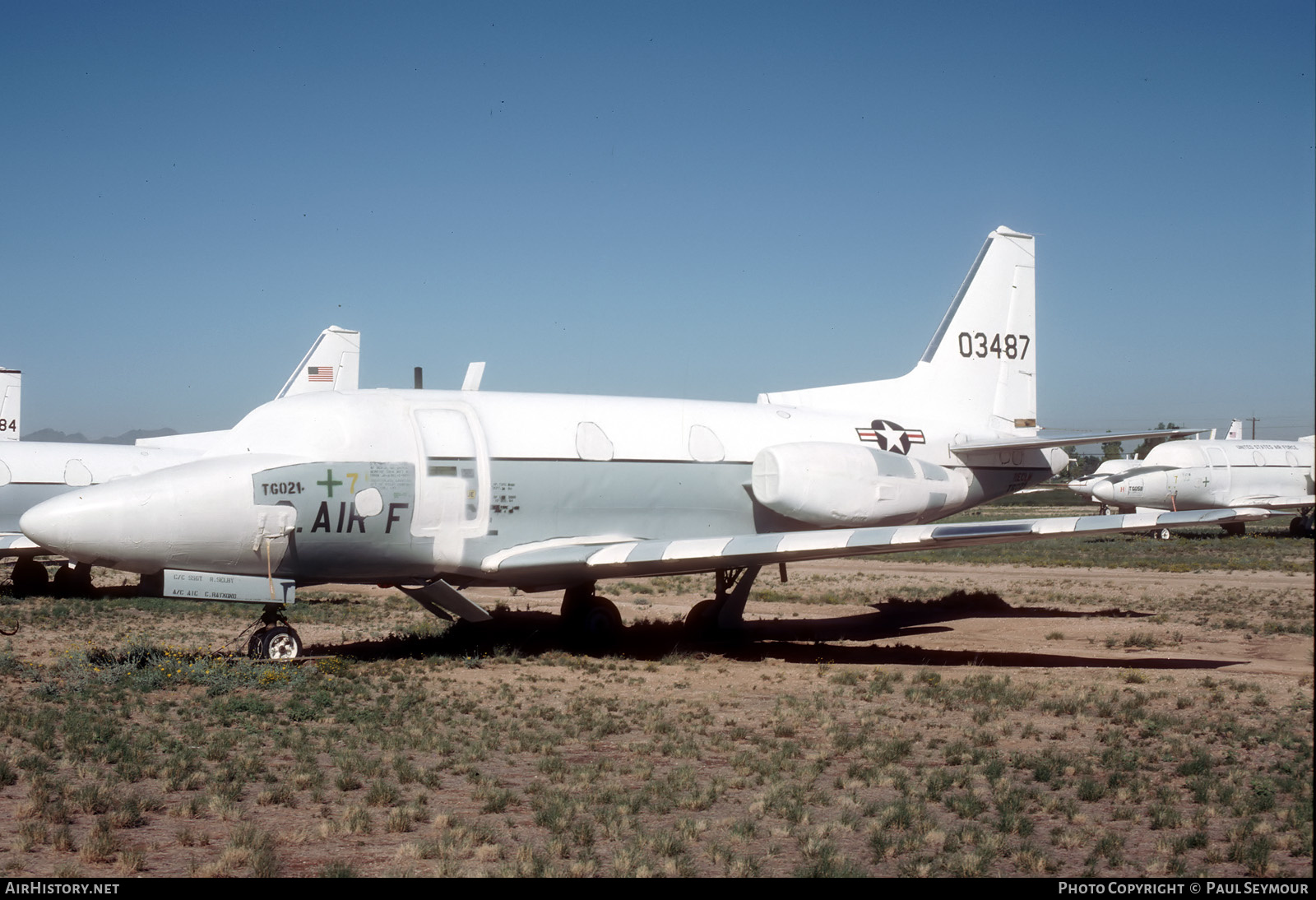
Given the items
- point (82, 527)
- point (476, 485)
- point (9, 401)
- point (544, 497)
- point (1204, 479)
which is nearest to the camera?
point (82, 527)

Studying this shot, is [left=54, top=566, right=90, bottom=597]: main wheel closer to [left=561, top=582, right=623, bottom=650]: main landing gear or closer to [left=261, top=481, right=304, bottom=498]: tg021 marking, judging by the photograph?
[left=561, top=582, right=623, bottom=650]: main landing gear

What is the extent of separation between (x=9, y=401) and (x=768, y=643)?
25.3 m

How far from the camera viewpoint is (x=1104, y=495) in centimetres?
4475

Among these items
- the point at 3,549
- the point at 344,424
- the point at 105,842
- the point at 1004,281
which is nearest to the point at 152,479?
the point at 344,424

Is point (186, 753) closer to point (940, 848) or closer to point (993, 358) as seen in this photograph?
point (940, 848)

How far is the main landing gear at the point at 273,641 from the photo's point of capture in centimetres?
1403

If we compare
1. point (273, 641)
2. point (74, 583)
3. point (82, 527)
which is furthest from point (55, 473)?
point (82, 527)

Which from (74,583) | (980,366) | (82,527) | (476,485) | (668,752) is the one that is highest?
(980,366)

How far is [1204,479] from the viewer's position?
45125mm

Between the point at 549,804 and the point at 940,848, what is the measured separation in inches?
113

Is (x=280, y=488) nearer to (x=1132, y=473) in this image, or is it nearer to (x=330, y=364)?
(x=330, y=364)

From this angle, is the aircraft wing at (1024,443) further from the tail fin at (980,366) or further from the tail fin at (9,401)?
the tail fin at (9,401)

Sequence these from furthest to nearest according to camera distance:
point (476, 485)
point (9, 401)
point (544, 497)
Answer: point (9, 401)
point (544, 497)
point (476, 485)

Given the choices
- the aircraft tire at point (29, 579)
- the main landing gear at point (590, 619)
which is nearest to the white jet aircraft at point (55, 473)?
the aircraft tire at point (29, 579)
